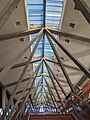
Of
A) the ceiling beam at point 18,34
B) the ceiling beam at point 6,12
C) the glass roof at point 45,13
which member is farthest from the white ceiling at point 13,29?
the ceiling beam at point 6,12

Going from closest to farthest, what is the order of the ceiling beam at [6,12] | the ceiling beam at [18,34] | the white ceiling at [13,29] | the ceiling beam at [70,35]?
1. the ceiling beam at [6,12]
2. the white ceiling at [13,29]
3. the ceiling beam at [18,34]
4. the ceiling beam at [70,35]

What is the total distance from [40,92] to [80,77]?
499 inches

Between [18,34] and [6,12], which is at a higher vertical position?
[6,12]

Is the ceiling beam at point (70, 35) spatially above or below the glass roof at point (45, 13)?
below

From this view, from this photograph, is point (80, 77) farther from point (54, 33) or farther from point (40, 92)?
point (40, 92)

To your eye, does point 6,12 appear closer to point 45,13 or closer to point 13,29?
point 13,29

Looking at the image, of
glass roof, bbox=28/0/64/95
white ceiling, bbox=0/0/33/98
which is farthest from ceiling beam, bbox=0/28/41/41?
glass roof, bbox=28/0/64/95

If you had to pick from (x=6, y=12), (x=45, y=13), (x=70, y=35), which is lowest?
(x=70, y=35)

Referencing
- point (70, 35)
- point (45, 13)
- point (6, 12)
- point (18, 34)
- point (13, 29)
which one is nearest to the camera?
point (6, 12)

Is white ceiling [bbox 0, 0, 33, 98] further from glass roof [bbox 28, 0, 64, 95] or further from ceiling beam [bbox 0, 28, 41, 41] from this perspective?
glass roof [bbox 28, 0, 64, 95]

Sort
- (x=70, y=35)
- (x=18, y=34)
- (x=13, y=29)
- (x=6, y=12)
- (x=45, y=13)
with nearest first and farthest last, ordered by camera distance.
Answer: (x=6, y=12) → (x=13, y=29) → (x=45, y=13) → (x=18, y=34) → (x=70, y=35)

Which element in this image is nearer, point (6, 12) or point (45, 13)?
point (6, 12)

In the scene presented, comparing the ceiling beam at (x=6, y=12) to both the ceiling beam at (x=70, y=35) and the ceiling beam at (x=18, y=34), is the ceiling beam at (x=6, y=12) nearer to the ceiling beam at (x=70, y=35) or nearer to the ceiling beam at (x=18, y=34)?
the ceiling beam at (x=18, y=34)

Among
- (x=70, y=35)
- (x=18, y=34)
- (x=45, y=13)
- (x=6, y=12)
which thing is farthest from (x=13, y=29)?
(x=6, y=12)
